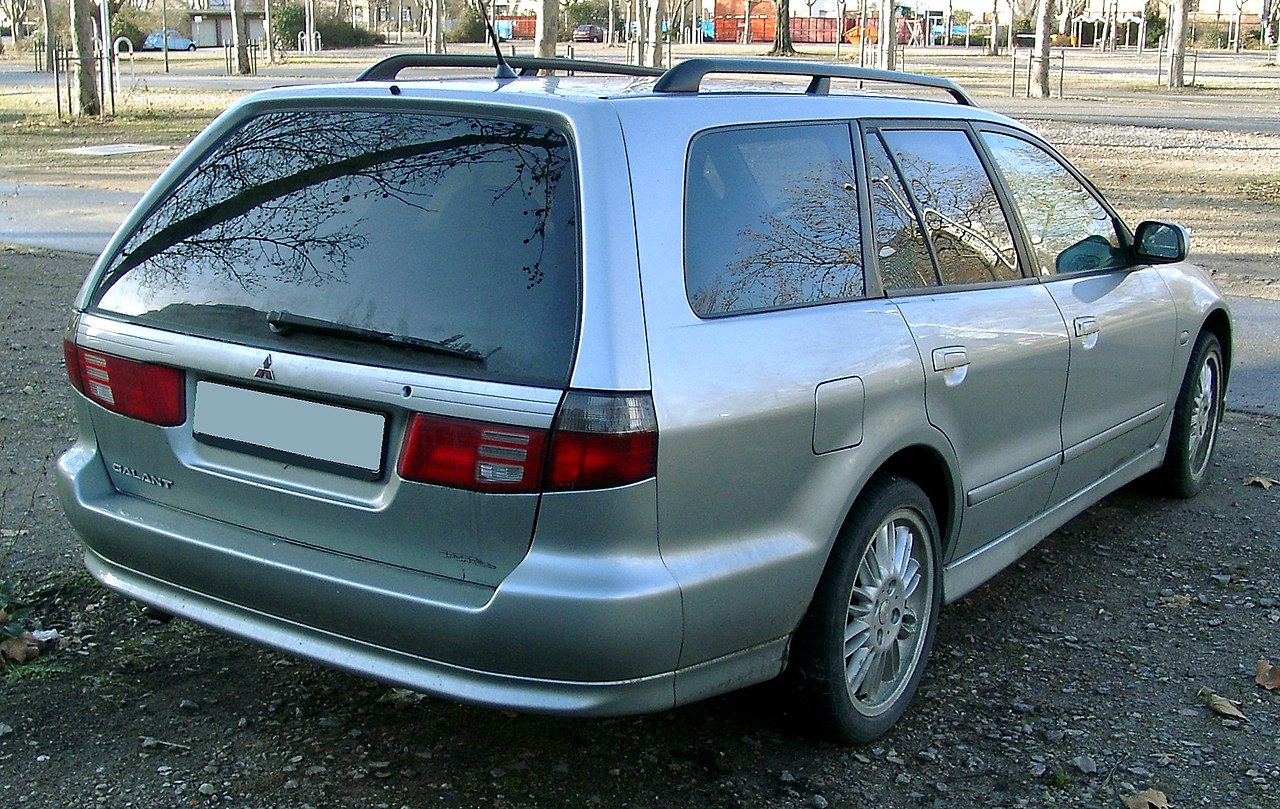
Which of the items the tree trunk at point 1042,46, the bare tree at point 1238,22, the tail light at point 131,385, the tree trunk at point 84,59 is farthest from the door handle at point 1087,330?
the bare tree at point 1238,22

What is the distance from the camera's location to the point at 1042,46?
1265 inches

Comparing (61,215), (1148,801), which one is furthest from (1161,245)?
(61,215)

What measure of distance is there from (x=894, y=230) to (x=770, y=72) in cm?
62

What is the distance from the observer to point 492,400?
285cm

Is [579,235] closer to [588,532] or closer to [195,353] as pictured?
[588,532]

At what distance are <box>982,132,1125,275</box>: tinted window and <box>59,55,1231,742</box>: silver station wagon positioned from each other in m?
0.65

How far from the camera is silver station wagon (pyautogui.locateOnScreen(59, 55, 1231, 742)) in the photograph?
2875 millimetres

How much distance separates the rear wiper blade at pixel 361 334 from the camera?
9.55 feet

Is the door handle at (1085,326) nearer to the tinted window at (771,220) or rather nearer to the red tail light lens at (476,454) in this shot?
the tinted window at (771,220)

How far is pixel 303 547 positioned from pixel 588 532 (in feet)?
2.36

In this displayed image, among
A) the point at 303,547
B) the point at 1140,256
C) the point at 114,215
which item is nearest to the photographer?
the point at 303,547

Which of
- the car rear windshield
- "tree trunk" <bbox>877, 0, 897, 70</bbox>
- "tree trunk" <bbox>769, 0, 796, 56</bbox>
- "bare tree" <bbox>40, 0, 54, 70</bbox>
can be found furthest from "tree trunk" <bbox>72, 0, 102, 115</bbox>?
"tree trunk" <bbox>769, 0, 796, 56</bbox>

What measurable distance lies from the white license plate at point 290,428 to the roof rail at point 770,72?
1078mm

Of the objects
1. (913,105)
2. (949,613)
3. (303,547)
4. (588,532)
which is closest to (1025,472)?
(949,613)
